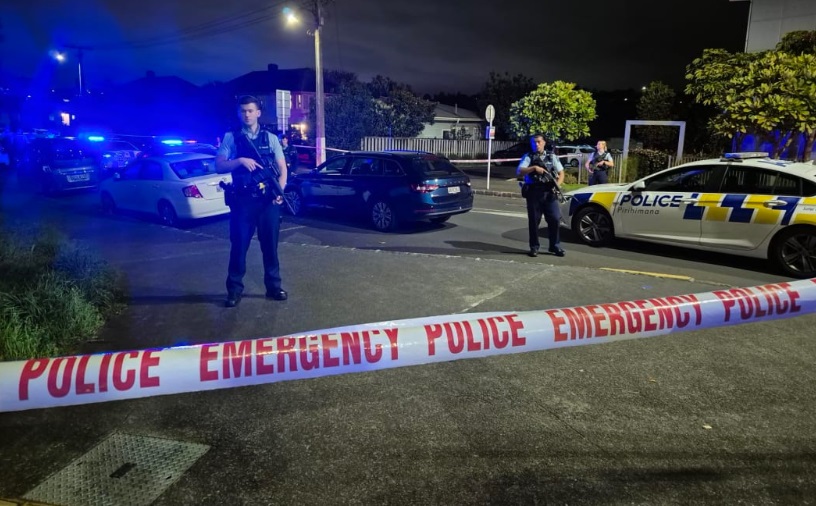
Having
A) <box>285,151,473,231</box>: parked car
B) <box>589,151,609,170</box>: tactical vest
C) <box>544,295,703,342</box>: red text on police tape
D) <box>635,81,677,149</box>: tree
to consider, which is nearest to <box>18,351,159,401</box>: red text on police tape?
<box>544,295,703,342</box>: red text on police tape

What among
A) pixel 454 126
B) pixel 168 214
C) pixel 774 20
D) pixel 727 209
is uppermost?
pixel 774 20

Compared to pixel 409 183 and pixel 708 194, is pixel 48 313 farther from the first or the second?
pixel 708 194

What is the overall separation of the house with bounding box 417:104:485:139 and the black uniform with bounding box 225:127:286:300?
121ft

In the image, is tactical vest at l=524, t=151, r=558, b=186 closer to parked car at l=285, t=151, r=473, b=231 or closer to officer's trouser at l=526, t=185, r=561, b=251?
officer's trouser at l=526, t=185, r=561, b=251

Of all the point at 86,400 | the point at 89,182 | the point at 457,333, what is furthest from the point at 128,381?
the point at 89,182

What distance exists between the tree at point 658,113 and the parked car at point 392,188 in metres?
19.6

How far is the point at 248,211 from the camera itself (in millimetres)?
5445

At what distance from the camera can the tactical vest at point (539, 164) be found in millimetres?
7574

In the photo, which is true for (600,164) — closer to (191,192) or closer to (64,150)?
(191,192)

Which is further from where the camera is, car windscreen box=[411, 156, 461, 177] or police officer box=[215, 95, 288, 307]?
car windscreen box=[411, 156, 461, 177]

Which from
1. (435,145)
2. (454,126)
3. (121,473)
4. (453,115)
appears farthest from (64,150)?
(453,115)

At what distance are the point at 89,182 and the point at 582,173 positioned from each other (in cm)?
1627

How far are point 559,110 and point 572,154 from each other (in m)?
4.14

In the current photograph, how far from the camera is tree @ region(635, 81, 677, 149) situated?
2644cm
